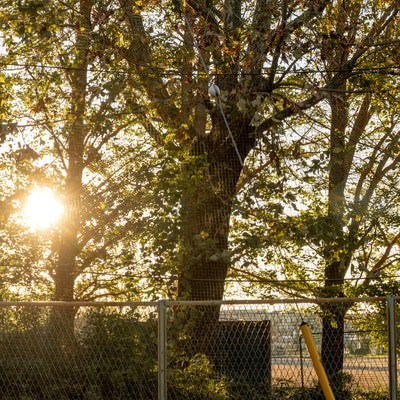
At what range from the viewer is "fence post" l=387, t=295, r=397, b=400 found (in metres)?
5.93

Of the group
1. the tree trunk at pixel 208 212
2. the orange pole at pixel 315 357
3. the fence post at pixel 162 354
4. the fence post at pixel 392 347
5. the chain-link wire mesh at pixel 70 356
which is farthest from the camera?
the tree trunk at pixel 208 212

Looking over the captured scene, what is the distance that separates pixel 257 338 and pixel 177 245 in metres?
4.30

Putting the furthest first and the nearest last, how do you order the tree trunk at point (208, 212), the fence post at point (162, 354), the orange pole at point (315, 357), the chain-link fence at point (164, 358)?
the tree trunk at point (208, 212), the chain-link fence at point (164, 358), the fence post at point (162, 354), the orange pole at point (315, 357)

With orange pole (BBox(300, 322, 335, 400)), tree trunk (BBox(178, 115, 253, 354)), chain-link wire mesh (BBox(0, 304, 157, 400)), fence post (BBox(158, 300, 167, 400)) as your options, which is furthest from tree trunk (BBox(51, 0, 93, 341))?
orange pole (BBox(300, 322, 335, 400))

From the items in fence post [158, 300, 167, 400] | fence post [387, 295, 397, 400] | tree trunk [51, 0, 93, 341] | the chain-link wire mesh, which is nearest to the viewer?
fence post [387, 295, 397, 400]

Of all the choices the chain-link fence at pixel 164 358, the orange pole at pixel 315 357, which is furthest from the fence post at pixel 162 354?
the orange pole at pixel 315 357

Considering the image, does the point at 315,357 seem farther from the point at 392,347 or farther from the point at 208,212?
the point at 208,212

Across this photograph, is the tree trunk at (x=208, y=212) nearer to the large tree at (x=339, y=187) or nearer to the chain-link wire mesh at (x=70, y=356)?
the large tree at (x=339, y=187)

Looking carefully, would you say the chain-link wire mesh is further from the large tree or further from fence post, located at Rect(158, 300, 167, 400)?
the large tree

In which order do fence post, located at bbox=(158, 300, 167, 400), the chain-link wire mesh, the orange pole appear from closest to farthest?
the orange pole → fence post, located at bbox=(158, 300, 167, 400) → the chain-link wire mesh

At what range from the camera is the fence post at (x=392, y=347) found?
5934 mm

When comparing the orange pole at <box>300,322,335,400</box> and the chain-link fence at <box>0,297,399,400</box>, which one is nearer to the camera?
the orange pole at <box>300,322,335,400</box>

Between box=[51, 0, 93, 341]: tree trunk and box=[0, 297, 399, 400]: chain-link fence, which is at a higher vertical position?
box=[51, 0, 93, 341]: tree trunk

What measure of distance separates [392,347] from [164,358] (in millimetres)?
1690
